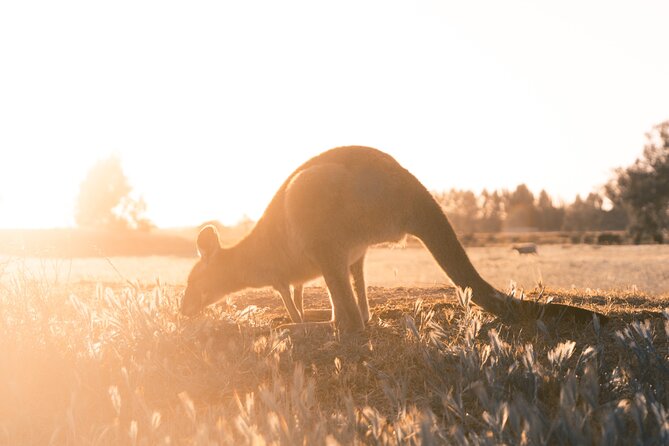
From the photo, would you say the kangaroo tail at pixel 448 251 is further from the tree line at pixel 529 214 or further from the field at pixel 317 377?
the tree line at pixel 529 214

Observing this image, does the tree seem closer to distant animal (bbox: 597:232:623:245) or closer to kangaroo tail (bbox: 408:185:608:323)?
distant animal (bbox: 597:232:623:245)

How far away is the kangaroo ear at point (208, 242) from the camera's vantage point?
7.52 metres

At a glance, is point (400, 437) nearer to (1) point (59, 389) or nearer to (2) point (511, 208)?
(1) point (59, 389)

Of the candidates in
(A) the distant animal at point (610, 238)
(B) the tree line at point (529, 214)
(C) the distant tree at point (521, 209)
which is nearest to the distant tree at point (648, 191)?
(A) the distant animal at point (610, 238)

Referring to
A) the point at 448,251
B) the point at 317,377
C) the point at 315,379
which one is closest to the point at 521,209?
the point at 448,251

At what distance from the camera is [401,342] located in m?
4.97

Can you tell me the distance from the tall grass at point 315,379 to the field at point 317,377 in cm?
1

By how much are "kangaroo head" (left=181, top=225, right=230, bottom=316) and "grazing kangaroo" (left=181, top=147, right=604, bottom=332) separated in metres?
0.98

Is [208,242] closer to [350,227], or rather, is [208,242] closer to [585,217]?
[350,227]

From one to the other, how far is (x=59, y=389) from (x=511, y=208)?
134812 millimetres

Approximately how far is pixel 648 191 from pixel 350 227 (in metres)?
54.8

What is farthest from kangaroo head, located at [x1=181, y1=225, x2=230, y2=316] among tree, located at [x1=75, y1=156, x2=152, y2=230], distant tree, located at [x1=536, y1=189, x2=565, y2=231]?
distant tree, located at [x1=536, y1=189, x2=565, y2=231]

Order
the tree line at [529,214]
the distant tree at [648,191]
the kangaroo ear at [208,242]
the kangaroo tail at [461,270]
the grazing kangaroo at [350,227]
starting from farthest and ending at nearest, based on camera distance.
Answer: the tree line at [529,214] → the distant tree at [648,191] → the kangaroo ear at [208,242] → the grazing kangaroo at [350,227] → the kangaroo tail at [461,270]

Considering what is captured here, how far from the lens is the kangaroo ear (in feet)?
24.7
